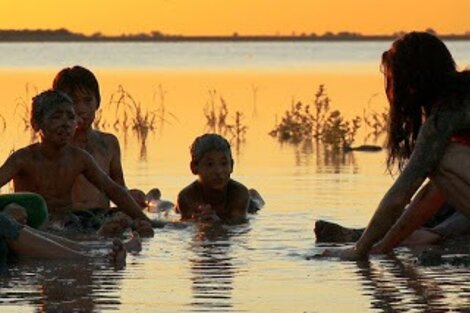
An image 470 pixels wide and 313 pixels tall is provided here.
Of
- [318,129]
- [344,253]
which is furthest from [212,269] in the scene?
[318,129]

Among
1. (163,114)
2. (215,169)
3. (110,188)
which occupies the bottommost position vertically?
(110,188)

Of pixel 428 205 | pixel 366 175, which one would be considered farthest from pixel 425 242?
pixel 366 175

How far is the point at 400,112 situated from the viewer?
10.8m

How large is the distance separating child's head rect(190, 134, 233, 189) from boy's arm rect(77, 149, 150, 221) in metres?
1.13

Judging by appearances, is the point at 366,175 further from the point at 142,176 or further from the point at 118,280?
the point at 118,280

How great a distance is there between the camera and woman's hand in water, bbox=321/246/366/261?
1167 cm

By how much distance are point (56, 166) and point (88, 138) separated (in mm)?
1015

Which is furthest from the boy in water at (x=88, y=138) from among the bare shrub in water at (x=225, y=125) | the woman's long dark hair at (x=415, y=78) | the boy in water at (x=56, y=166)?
the bare shrub in water at (x=225, y=125)

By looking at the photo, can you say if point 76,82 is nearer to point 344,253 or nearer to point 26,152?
point 26,152

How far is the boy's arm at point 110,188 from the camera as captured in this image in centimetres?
1348

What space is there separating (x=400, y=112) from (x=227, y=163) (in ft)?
13.1

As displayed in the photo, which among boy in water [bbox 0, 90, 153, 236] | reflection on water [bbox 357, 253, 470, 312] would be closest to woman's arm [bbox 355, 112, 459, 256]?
reflection on water [bbox 357, 253, 470, 312]

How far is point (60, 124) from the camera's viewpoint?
13.2 metres

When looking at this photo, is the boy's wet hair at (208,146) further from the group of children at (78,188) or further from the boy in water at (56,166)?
the boy in water at (56,166)
